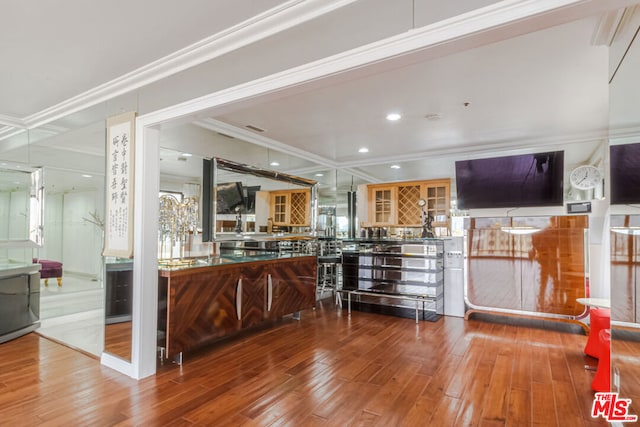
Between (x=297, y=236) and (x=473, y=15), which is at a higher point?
(x=473, y=15)

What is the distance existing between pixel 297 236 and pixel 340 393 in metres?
2.88

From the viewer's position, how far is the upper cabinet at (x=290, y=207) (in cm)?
489

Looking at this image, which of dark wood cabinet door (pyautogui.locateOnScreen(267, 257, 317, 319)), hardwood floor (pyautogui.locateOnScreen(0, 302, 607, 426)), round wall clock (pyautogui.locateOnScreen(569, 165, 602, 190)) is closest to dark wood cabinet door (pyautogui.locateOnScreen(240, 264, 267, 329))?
dark wood cabinet door (pyautogui.locateOnScreen(267, 257, 317, 319))

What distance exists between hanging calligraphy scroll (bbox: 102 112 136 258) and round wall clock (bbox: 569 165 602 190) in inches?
200

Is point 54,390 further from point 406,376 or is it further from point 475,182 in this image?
point 475,182

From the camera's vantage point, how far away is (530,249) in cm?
464

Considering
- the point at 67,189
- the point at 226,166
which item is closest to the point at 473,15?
the point at 226,166

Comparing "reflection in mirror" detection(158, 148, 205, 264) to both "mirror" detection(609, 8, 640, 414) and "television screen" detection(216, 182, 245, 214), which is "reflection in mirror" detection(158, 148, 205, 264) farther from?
"mirror" detection(609, 8, 640, 414)

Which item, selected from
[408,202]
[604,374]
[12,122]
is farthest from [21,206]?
[604,374]

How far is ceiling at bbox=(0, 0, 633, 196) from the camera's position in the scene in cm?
198

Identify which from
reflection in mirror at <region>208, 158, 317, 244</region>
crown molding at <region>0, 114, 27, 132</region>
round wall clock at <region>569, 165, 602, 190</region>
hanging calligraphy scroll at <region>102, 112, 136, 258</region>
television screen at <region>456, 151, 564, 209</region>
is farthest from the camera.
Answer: television screen at <region>456, 151, 564, 209</region>

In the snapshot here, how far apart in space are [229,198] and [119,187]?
1208mm

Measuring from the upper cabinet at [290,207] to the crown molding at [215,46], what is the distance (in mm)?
2245

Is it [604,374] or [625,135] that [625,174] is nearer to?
[625,135]
